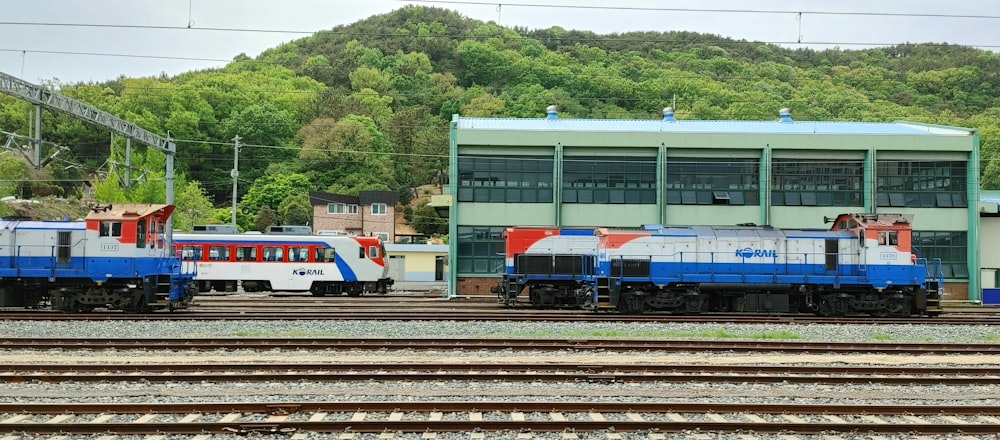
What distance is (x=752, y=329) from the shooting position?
2120 centimetres

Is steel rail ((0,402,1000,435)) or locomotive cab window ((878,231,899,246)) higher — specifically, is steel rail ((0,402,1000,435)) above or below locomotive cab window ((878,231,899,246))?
below

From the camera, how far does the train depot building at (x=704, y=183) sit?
35219 mm

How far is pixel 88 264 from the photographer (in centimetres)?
2352

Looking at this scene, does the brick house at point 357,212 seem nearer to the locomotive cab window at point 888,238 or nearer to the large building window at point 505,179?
the large building window at point 505,179

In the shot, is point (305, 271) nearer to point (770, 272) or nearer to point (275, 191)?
point (770, 272)

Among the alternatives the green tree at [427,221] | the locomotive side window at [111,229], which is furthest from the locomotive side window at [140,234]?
the green tree at [427,221]

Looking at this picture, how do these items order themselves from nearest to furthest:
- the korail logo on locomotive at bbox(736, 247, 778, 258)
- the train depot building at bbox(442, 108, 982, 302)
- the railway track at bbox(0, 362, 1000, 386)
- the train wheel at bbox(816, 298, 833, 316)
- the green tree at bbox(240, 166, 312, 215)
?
the railway track at bbox(0, 362, 1000, 386)
the korail logo on locomotive at bbox(736, 247, 778, 258)
the train wheel at bbox(816, 298, 833, 316)
the train depot building at bbox(442, 108, 982, 302)
the green tree at bbox(240, 166, 312, 215)

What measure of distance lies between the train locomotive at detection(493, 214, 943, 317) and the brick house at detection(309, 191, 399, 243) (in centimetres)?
3912

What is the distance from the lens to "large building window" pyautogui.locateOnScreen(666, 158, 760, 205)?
35.6 meters

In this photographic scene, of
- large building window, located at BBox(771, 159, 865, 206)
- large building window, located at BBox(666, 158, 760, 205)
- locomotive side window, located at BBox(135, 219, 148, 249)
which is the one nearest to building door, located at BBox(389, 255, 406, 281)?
large building window, located at BBox(666, 158, 760, 205)

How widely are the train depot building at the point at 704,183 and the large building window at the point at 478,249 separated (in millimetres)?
43

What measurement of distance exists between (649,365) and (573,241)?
49.3ft

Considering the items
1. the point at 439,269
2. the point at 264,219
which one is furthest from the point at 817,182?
the point at 264,219

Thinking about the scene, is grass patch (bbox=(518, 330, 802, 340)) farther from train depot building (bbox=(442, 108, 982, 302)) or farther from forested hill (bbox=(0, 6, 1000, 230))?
forested hill (bbox=(0, 6, 1000, 230))
